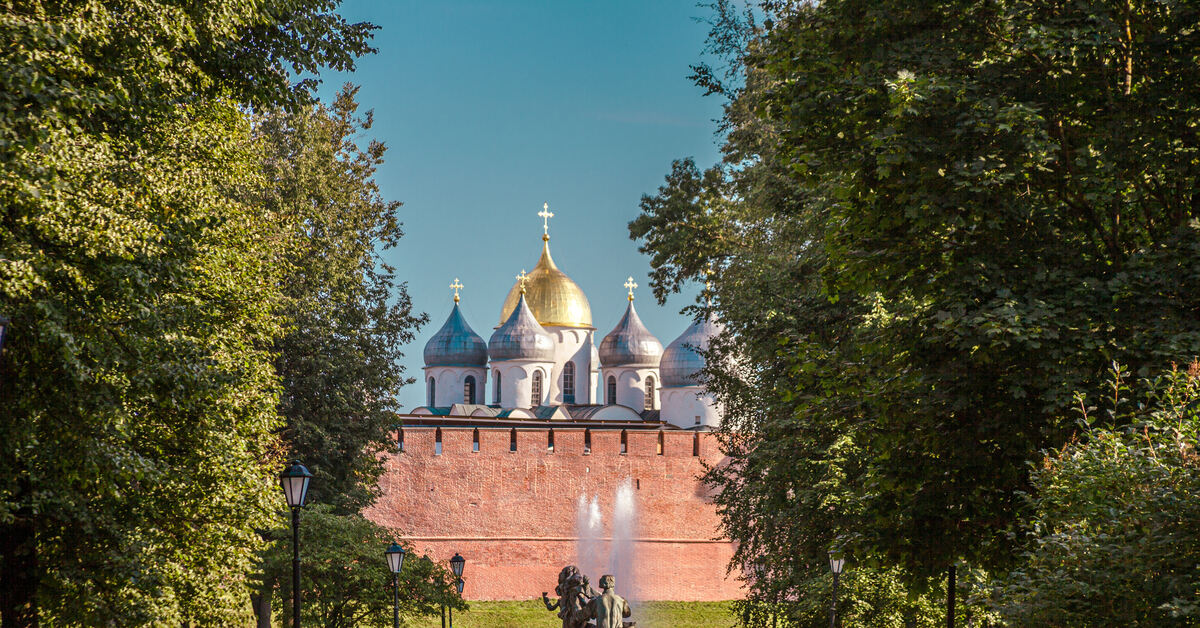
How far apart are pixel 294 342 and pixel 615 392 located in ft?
124

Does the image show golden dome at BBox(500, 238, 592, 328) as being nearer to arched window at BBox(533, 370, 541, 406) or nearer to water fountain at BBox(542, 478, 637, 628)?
arched window at BBox(533, 370, 541, 406)

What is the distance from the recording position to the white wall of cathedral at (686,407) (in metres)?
53.2

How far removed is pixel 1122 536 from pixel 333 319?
16.6 metres

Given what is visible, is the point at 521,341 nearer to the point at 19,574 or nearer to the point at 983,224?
the point at 19,574

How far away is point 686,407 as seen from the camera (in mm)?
53938

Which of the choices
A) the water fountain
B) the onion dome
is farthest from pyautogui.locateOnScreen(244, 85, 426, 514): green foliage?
the onion dome

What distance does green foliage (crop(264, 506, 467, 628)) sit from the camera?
64.3 feet

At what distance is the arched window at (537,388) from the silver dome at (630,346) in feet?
9.54

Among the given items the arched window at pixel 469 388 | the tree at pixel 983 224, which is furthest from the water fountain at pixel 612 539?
the tree at pixel 983 224

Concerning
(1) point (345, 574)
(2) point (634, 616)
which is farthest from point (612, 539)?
(1) point (345, 574)

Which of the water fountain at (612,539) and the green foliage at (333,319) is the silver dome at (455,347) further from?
the green foliage at (333,319)

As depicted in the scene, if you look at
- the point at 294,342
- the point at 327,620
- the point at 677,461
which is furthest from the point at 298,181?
the point at 677,461

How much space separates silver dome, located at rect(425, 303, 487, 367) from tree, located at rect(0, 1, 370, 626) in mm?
43989

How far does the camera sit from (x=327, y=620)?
2089 centimetres
